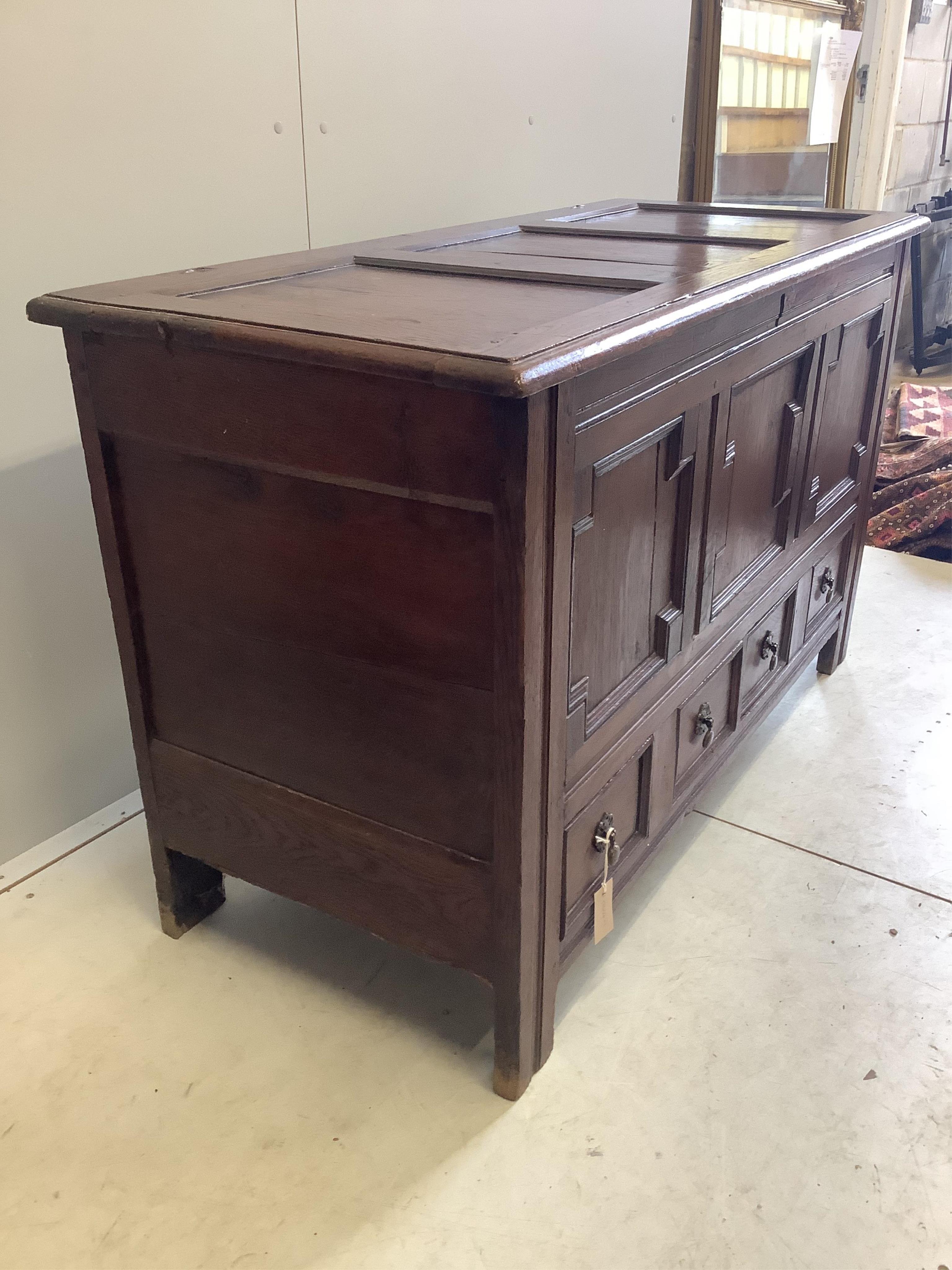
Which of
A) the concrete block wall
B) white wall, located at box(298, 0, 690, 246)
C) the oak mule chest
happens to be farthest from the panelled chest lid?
the concrete block wall

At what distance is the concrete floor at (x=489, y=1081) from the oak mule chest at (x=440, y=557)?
11 centimetres

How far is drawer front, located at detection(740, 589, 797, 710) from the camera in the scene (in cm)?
176

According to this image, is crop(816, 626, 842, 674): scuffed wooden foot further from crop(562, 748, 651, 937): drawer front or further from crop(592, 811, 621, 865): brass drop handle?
crop(592, 811, 621, 865): brass drop handle

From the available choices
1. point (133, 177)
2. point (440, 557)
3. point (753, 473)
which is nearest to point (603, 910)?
point (440, 557)

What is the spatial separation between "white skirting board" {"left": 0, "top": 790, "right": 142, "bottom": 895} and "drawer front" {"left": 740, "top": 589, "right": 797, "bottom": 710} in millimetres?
1018

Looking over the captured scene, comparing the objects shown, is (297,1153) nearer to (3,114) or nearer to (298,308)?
(298,308)

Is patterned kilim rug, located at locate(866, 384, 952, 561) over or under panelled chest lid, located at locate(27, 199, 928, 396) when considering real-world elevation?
under

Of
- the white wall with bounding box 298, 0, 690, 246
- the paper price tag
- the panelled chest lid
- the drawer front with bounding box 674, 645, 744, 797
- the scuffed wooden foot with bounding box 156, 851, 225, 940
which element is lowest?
the scuffed wooden foot with bounding box 156, 851, 225, 940

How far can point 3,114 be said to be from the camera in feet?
4.61

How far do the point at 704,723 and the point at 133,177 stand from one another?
3.90 ft

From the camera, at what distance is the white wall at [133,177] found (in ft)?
4.84

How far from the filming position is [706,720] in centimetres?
162

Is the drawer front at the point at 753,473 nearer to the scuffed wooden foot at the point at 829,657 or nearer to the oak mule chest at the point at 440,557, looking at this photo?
the oak mule chest at the point at 440,557

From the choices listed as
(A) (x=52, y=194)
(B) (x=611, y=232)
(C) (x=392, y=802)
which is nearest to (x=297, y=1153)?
(C) (x=392, y=802)
